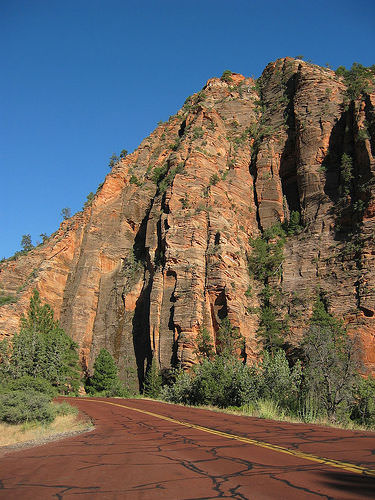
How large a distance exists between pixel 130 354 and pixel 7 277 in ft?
61.2

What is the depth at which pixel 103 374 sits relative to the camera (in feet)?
118

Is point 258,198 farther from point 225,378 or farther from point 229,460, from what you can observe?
point 229,460

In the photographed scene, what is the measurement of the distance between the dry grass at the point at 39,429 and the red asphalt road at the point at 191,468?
312cm

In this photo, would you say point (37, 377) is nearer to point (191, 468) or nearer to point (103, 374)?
point (103, 374)

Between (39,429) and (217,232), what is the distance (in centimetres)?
2679

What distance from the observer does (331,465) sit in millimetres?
4824

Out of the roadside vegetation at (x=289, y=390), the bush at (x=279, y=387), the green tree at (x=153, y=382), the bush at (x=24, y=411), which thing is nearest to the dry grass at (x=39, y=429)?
the bush at (x=24, y=411)

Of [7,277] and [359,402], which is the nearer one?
[359,402]

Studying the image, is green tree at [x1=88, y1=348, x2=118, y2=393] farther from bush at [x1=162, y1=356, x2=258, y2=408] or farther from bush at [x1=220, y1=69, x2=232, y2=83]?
bush at [x1=220, y1=69, x2=232, y2=83]

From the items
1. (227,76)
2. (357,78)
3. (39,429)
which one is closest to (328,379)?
(39,429)

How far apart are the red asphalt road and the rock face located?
2317 centimetres

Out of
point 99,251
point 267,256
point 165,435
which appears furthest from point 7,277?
point 165,435

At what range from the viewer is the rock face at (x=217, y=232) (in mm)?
32875

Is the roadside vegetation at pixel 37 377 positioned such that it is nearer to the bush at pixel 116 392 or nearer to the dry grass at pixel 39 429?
the dry grass at pixel 39 429
